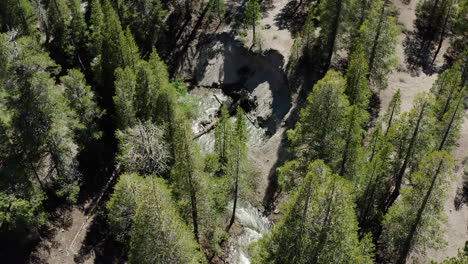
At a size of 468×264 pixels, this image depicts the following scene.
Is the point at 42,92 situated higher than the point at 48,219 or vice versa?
the point at 42,92

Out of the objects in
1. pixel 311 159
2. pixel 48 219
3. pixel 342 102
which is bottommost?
pixel 48 219

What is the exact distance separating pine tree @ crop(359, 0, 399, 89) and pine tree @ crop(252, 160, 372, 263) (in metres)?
27.9

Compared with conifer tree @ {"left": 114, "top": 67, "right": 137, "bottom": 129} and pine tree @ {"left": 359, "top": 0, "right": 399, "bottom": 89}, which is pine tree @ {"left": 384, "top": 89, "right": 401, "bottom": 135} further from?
conifer tree @ {"left": 114, "top": 67, "right": 137, "bottom": 129}

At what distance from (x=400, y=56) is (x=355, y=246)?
43.8 meters

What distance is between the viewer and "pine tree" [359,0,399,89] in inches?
1899

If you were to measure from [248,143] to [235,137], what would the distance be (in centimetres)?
1121

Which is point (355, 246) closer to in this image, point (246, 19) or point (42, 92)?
point (42, 92)

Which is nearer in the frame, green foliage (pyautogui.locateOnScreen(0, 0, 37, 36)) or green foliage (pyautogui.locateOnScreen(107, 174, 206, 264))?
green foliage (pyautogui.locateOnScreen(107, 174, 206, 264))

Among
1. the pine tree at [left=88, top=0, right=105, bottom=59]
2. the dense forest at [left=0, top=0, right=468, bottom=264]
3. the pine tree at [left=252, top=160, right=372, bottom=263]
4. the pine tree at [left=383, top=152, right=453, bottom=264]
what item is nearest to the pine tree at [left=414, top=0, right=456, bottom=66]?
the dense forest at [left=0, top=0, right=468, bottom=264]

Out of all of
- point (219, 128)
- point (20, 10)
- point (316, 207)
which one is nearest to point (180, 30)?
point (20, 10)

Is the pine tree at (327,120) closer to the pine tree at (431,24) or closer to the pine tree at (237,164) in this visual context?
the pine tree at (237,164)

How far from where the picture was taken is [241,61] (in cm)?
6344

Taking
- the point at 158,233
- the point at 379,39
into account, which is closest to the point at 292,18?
the point at 379,39

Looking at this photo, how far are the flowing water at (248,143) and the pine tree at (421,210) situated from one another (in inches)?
614
